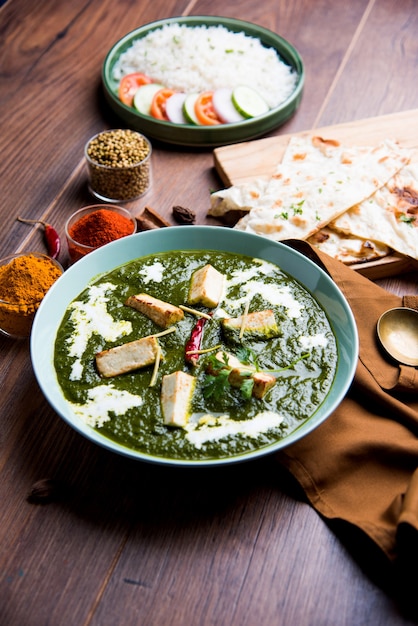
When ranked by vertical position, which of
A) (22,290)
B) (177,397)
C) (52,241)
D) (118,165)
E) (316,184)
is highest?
(316,184)

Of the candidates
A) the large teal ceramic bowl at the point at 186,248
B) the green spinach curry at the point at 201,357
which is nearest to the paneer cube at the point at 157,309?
the green spinach curry at the point at 201,357

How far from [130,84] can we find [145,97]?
0.67 ft

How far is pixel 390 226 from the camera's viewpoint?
345cm

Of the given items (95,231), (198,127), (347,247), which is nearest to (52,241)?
(95,231)

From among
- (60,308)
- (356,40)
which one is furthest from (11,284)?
(356,40)

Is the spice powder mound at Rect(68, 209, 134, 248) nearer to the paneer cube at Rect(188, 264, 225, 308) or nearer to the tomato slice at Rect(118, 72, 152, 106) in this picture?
the paneer cube at Rect(188, 264, 225, 308)

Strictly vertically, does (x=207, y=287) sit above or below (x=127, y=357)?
above

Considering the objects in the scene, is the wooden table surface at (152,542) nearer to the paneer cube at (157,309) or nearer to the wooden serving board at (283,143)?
the paneer cube at (157,309)

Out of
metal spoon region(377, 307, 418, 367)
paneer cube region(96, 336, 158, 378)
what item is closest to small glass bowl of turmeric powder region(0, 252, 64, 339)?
paneer cube region(96, 336, 158, 378)

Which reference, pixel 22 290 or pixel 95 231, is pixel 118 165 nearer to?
pixel 95 231

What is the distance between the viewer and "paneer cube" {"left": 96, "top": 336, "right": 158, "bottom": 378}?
2555 mm

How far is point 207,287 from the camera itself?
9.29 ft

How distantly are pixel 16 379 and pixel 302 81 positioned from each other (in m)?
2.81

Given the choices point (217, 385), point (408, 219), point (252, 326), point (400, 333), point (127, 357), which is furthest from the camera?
point (408, 219)
